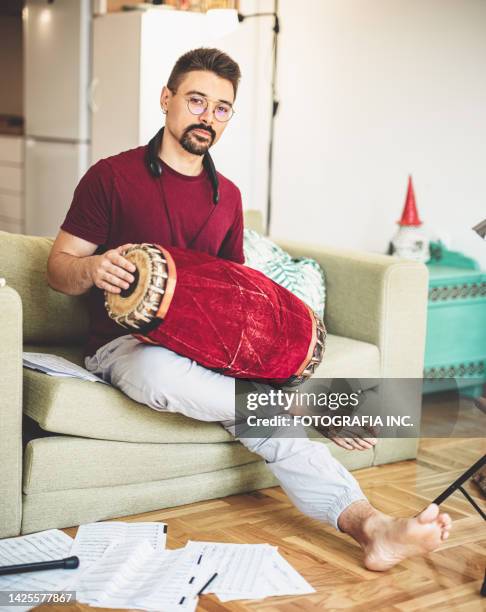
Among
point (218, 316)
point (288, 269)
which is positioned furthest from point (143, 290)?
point (288, 269)

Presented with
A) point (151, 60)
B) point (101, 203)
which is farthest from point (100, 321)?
point (151, 60)

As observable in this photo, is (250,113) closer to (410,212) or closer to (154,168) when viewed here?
(410,212)

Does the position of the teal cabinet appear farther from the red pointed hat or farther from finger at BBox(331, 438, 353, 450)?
finger at BBox(331, 438, 353, 450)

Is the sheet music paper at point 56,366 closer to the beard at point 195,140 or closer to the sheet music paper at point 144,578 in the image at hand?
the sheet music paper at point 144,578

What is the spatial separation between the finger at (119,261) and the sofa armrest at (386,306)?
945 millimetres

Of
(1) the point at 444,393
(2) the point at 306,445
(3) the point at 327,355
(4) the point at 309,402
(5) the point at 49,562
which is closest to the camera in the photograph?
(5) the point at 49,562

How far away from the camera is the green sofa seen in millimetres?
2027

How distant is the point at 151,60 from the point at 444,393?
213 cm

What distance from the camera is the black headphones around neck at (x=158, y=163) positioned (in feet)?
7.64

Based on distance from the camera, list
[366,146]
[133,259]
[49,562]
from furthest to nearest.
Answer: [366,146] → [133,259] → [49,562]

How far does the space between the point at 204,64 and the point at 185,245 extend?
0.49 meters

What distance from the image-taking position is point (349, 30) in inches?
164

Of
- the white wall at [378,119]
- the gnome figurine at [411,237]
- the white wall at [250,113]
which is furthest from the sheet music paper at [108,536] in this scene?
the white wall at [250,113]

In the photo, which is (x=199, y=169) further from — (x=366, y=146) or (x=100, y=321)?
(x=366, y=146)
